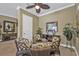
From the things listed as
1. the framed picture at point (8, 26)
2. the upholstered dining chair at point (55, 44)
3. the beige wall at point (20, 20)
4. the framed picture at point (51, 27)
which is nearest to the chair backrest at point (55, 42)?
the upholstered dining chair at point (55, 44)

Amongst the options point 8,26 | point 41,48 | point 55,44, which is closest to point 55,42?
point 55,44

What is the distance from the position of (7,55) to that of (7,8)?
0.78 metres

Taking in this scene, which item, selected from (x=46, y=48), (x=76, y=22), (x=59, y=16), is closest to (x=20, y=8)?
(x=59, y=16)

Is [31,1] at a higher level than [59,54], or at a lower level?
higher

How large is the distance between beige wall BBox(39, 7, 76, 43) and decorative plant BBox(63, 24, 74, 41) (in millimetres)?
60

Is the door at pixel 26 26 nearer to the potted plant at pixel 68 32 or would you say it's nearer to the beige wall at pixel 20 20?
the beige wall at pixel 20 20

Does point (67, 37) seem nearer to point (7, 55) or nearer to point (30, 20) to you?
point (30, 20)

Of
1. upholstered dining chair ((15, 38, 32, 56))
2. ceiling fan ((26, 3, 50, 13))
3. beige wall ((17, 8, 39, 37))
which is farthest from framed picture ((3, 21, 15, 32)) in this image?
ceiling fan ((26, 3, 50, 13))

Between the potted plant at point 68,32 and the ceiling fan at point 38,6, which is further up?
the ceiling fan at point 38,6

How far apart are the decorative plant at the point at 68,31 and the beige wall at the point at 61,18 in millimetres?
60

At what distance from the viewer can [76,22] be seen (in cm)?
201

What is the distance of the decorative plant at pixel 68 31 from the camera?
2000 millimetres

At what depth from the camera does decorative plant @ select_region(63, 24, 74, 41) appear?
2000mm

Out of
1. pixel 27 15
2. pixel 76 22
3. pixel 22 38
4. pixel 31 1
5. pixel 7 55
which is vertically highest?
pixel 31 1
